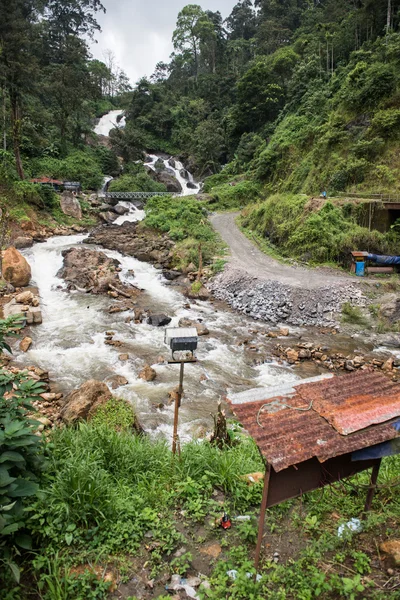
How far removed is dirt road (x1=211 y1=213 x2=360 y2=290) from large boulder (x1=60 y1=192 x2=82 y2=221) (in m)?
11.0

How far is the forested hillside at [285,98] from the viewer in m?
20.4

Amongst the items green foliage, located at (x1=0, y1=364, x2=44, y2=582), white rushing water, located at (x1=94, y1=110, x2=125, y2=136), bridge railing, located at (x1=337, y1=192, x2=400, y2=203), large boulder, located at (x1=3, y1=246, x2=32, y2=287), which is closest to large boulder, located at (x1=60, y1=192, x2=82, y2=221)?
large boulder, located at (x1=3, y1=246, x2=32, y2=287)

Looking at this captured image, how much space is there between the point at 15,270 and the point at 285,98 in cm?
3582

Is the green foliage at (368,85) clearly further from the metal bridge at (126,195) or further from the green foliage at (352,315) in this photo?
the metal bridge at (126,195)

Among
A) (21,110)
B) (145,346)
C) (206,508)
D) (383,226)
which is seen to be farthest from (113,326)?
(21,110)

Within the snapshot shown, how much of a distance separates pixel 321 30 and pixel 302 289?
32093 millimetres

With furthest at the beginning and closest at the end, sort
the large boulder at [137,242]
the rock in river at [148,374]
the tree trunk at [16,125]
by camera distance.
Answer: the tree trunk at [16,125], the large boulder at [137,242], the rock in river at [148,374]

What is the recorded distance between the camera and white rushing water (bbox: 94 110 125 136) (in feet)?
152

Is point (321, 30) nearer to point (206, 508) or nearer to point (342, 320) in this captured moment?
point (342, 320)

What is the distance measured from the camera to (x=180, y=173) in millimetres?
41375

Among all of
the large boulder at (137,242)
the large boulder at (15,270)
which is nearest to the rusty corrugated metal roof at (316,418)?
the large boulder at (15,270)

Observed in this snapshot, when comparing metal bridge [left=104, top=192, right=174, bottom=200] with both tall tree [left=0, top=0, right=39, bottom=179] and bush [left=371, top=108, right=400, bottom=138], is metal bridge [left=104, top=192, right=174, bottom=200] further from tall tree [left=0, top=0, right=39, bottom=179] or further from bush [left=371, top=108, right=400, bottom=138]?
bush [left=371, top=108, right=400, bottom=138]

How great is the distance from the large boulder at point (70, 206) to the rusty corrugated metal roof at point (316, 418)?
2508 centimetres

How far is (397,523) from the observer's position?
3693mm
